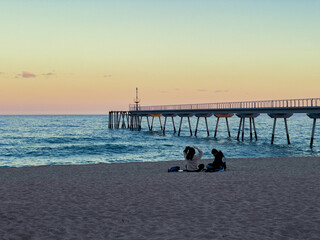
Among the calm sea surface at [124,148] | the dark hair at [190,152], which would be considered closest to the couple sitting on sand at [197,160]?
the dark hair at [190,152]

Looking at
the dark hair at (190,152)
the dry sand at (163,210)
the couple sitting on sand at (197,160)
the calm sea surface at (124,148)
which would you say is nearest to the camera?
the dry sand at (163,210)

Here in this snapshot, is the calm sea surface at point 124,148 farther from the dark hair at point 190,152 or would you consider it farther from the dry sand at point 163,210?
the dry sand at point 163,210

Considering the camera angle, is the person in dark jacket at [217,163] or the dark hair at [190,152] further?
the person in dark jacket at [217,163]

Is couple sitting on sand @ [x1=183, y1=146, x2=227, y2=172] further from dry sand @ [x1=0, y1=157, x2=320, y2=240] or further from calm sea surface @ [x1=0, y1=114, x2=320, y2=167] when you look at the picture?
calm sea surface @ [x1=0, y1=114, x2=320, y2=167]

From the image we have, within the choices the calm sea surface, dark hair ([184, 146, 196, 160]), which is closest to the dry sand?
dark hair ([184, 146, 196, 160])

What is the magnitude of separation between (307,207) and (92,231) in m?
4.54

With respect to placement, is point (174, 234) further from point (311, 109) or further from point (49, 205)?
point (311, 109)

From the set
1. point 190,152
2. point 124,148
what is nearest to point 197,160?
point 190,152

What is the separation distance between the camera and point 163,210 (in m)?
7.67

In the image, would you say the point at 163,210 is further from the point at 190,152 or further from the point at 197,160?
the point at 197,160

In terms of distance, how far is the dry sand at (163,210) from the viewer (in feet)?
20.0

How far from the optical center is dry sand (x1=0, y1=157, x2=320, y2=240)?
20.0ft

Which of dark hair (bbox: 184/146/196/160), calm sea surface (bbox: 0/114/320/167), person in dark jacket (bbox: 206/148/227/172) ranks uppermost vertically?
dark hair (bbox: 184/146/196/160)

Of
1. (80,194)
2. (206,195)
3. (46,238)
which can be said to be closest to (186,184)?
(206,195)
